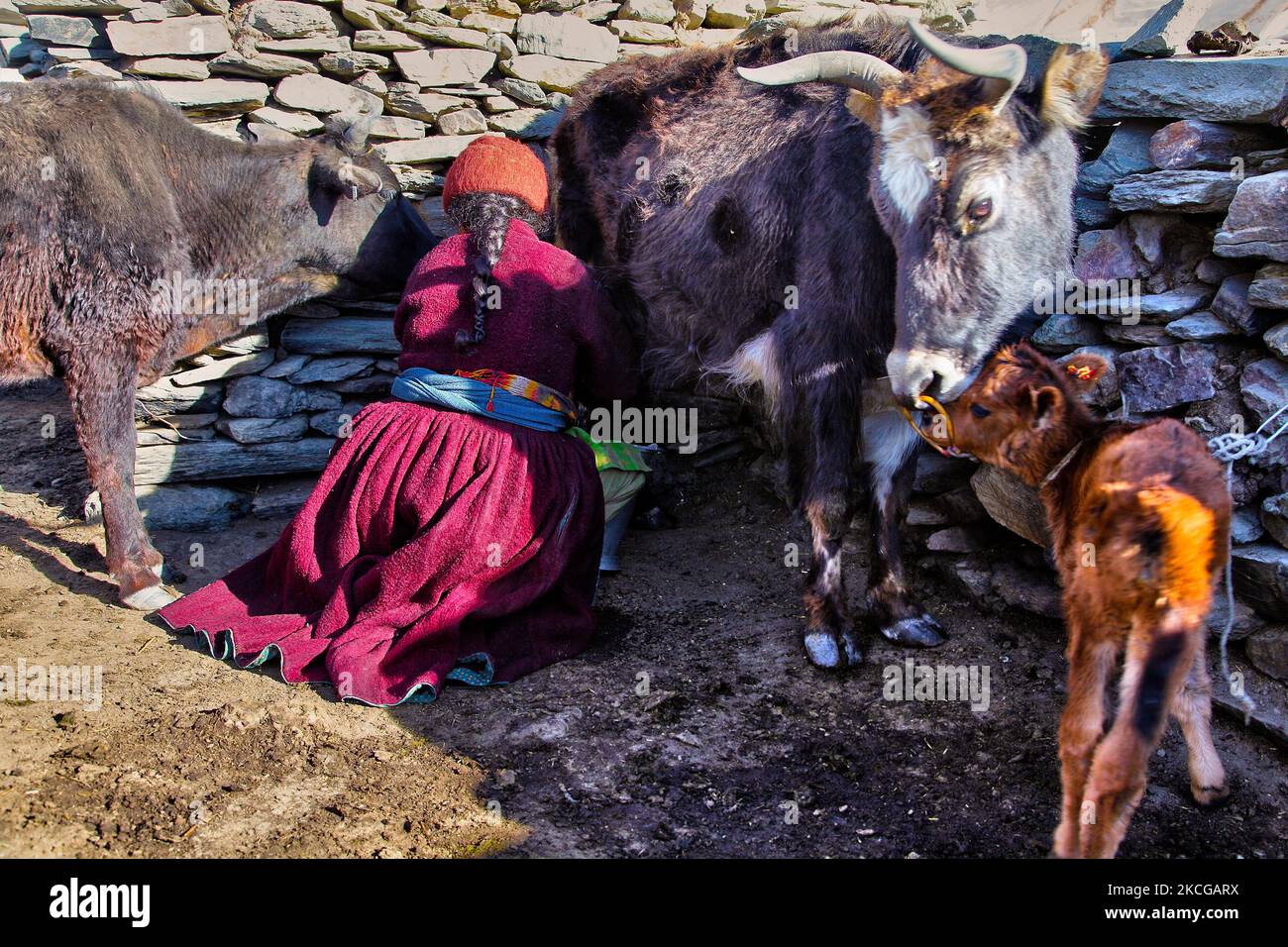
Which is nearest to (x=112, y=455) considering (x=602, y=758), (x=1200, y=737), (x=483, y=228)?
(x=483, y=228)

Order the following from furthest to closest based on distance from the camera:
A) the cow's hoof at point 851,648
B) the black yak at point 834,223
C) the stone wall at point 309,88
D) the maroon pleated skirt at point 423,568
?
the stone wall at point 309,88, the cow's hoof at point 851,648, the maroon pleated skirt at point 423,568, the black yak at point 834,223

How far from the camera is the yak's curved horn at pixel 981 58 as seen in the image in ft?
9.71

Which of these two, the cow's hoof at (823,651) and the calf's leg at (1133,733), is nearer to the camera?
the calf's leg at (1133,733)

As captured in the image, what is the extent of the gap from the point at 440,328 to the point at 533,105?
229 cm

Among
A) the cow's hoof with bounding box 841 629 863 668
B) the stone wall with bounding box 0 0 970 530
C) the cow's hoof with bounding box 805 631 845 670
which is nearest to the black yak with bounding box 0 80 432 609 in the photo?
the stone wall with bounding box 0 0 970 530

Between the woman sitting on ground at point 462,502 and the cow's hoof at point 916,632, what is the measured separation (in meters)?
1.27

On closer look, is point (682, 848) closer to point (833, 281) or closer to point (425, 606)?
point (425, 606)

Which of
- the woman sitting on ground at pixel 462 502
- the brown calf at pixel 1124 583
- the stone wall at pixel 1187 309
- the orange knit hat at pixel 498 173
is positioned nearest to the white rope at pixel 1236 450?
the stone wall at pixel 1187 309

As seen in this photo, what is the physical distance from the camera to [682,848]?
2752 millimetres

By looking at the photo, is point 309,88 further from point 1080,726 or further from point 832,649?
point 1080,726

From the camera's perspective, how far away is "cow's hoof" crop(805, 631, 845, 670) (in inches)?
149

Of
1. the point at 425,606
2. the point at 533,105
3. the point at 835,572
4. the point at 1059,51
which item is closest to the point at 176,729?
the point at 425,606

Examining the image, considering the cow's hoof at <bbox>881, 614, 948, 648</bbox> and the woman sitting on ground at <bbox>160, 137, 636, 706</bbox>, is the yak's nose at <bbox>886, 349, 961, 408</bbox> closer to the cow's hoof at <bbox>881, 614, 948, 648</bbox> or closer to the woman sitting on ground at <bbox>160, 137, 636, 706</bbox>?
the cow's hoof at <bbox>881, 614, 948, 648</bbox>

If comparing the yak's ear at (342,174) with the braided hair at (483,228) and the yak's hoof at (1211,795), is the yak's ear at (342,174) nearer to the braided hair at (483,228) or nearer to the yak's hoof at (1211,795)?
the braided hair at (483,228)
